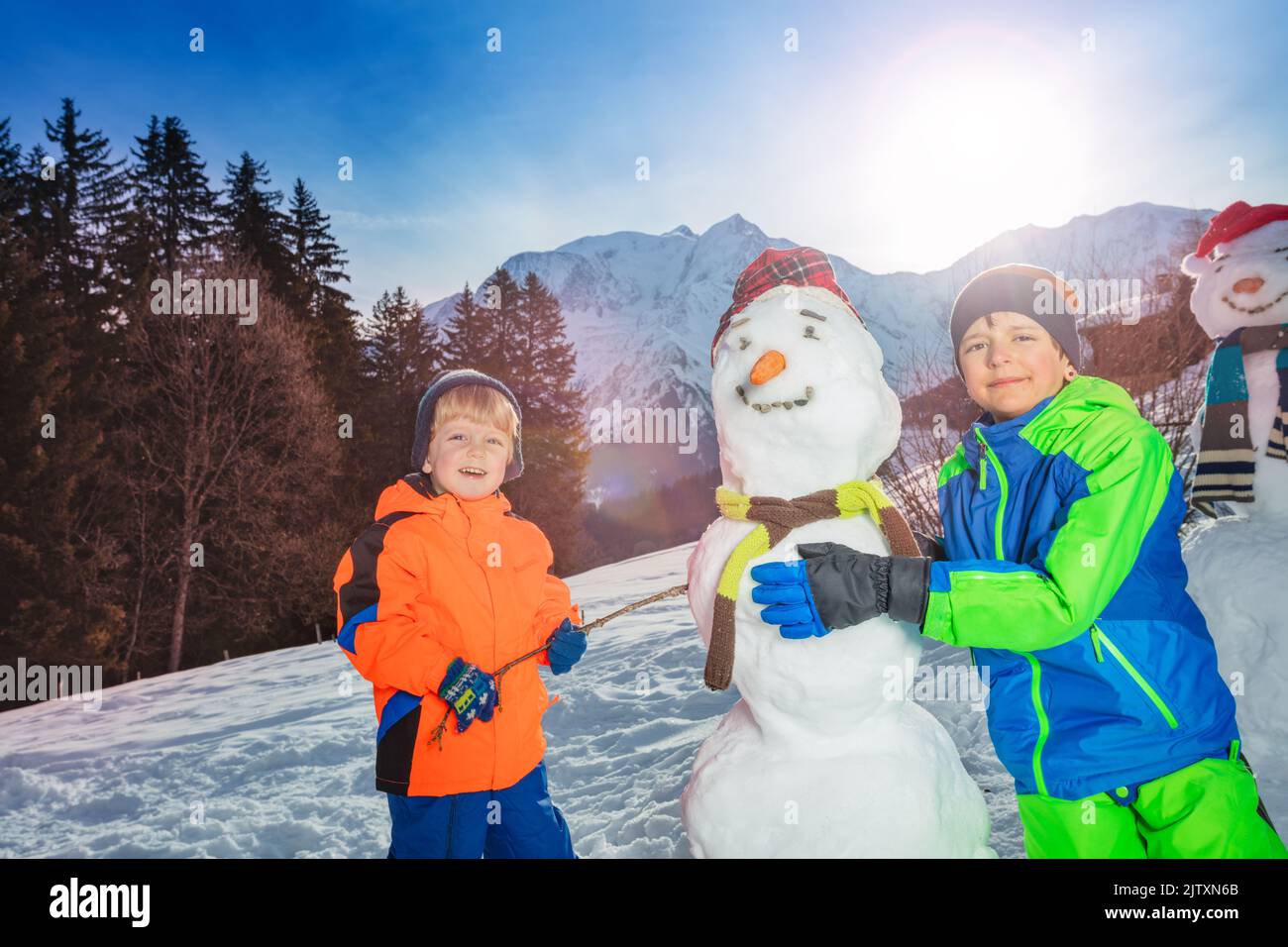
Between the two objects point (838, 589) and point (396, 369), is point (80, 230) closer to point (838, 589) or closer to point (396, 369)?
point (396, 369)

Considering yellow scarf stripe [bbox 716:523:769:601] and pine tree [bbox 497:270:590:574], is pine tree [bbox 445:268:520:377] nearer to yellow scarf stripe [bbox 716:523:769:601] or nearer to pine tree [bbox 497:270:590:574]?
pine tree [bbox 497:270:590:574]

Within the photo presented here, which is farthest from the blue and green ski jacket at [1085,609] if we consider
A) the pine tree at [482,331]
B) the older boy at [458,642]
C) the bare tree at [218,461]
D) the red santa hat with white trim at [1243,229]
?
the pine tree at [482,331]

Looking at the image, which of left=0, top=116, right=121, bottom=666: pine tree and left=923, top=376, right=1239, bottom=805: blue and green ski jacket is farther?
left=0, top=116, right=121, bottom=666: pine tree

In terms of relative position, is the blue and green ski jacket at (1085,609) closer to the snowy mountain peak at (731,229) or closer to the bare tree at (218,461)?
the bare tree at (218,461)

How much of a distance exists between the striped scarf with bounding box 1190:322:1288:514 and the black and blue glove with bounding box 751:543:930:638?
174cm

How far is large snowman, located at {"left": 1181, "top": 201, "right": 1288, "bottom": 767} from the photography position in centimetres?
227

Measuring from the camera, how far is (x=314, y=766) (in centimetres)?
383

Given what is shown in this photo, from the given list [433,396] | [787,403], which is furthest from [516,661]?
[787,403]

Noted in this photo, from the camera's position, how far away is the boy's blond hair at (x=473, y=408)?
2.21 metres

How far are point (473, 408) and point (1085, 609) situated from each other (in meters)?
1.77

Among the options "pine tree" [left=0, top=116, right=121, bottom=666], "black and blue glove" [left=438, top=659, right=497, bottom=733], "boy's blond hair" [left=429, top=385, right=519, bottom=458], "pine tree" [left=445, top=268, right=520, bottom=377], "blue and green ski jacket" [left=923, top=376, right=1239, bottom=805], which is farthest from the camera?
"pine tree" [left=445, top=268, right=520, bottom=377]

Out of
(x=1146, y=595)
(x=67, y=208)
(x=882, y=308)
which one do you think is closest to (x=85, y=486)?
(x=67, y=208)

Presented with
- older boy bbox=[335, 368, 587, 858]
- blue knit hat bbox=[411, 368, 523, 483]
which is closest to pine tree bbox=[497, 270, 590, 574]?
blue knit hat bbox=[411, 368, 523, 483]

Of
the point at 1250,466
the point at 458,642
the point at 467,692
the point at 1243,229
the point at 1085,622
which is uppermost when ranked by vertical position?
the point at 1243,229
